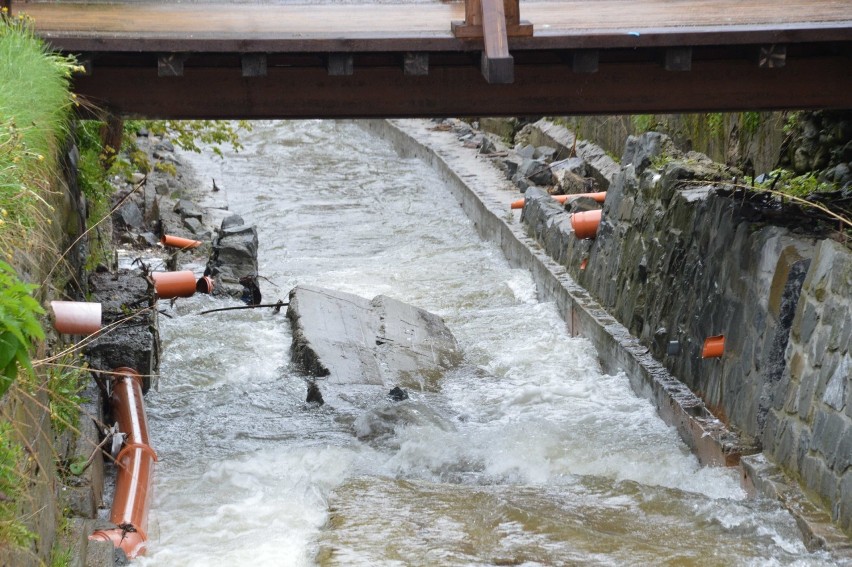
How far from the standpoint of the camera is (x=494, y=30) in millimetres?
6805

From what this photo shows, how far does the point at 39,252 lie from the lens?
18.2 ft

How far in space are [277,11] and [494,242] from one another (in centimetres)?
766

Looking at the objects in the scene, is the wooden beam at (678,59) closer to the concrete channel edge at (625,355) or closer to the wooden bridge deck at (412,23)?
the wooden bridge deck at (412,23)

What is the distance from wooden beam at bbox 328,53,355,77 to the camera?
23.9ft

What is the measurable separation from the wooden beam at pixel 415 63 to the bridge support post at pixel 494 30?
309mm

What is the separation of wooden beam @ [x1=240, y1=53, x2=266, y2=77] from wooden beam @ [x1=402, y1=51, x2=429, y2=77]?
991mm

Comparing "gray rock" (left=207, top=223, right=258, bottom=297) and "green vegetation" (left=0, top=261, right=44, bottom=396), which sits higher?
"green vegetation" (left=0, top=261, right=44, bottom=396)

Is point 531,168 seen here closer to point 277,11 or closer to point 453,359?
point 453,359

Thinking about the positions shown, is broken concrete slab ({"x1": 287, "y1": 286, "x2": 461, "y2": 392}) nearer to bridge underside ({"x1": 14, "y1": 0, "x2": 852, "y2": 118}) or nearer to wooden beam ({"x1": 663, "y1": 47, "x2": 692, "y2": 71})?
bridge underside ({"x1": 14, "y1": 0, "x2": 852, "y2": 118})

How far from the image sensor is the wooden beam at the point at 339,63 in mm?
7277

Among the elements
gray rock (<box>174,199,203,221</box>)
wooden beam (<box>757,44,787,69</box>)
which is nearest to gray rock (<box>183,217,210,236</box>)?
gray rock (<box>174,199,203,221</box>)

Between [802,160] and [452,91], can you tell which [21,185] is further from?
[802,160]

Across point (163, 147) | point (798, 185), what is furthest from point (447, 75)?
point (163, 147)

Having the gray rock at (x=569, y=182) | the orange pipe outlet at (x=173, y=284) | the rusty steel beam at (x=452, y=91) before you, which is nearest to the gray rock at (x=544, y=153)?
the gray rock at (x=569, y=182)
